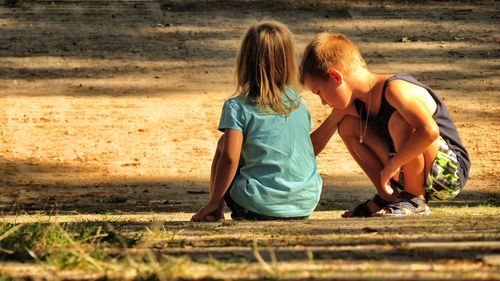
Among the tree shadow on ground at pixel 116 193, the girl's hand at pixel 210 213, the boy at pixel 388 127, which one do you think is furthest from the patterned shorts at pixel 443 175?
the tree shadow on ground at pixel 116 193

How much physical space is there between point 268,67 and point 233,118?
0.35m

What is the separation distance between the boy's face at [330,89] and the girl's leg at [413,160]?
0.28 meters

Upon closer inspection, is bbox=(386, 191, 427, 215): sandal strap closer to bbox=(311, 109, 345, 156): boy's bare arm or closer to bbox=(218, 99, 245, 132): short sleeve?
bbox=(311, 109, 345, 156): boy's bare arm

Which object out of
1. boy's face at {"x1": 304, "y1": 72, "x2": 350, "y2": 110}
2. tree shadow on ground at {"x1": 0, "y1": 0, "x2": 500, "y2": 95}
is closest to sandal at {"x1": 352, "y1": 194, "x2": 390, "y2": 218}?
boy's face at {"x1": 304, "y1": 72, "x2": 350, "y2": 110}

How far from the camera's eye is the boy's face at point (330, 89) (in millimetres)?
5602

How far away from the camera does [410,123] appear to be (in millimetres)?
5531

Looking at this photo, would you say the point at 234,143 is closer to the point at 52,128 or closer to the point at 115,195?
the point at 115,195

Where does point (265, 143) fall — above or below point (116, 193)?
above

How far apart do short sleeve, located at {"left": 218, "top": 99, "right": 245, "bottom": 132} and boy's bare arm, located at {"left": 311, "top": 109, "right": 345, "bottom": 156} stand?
25.7 inches

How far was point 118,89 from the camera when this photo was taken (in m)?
10.8

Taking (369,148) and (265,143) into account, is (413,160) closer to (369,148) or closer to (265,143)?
(369,148)

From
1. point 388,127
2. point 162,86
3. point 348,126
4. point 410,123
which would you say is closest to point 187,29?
point 162,86

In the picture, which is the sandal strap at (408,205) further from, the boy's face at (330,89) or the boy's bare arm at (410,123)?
the boy's face at (330,89)

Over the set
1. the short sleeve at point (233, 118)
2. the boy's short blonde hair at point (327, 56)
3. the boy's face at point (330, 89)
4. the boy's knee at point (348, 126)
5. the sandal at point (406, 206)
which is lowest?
the sandal at point (406, 206)
